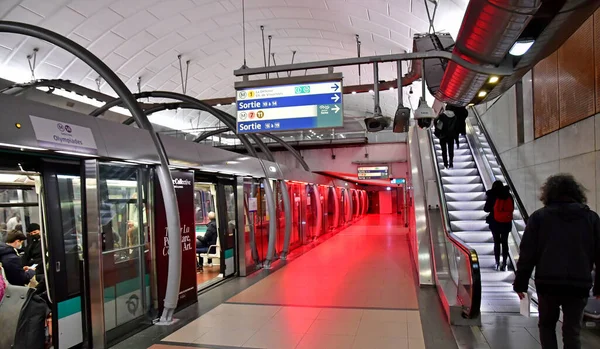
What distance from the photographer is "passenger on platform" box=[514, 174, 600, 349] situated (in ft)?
9.19

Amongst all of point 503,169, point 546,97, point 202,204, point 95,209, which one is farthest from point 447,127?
point 202,204

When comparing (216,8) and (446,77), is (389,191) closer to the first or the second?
(216,8)

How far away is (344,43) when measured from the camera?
557 inches

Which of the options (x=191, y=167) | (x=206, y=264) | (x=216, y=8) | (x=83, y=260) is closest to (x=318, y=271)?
(x=206, y=264)

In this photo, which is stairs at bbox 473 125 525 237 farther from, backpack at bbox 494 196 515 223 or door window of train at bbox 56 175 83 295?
door window of train at bbox 56 175 83 295

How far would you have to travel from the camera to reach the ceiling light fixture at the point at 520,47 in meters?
4.05

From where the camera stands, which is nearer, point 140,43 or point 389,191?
point 140,43

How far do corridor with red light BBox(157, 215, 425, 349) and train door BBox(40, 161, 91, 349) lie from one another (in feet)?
3.16

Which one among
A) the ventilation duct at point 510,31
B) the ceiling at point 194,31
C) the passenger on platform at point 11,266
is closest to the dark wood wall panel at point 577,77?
the ventilation duct at point 510,31

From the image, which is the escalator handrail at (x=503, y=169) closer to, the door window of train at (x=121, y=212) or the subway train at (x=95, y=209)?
the subway train at (x=95, y=209)

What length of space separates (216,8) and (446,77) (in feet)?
25.1

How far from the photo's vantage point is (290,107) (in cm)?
649

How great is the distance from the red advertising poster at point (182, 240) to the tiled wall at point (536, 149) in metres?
5.34

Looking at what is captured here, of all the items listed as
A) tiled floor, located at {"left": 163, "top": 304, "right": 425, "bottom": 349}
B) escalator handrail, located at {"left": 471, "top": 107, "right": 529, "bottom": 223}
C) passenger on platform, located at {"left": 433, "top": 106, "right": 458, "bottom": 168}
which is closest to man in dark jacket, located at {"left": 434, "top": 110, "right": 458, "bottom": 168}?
passenger on platform, located at {"left": 433, "top": 106, "right": 458, "bottom": 168}
